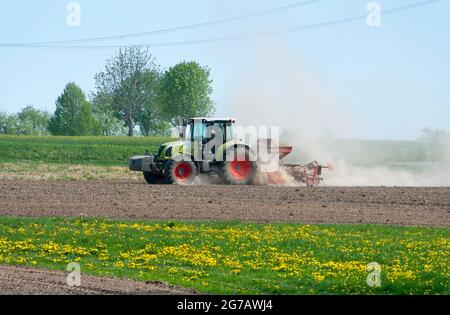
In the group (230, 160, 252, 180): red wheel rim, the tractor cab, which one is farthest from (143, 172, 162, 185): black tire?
(230, 160, 252, 180): red wheel rim

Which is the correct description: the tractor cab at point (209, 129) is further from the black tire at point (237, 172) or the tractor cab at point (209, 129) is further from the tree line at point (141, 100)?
the tree line at point (141, 100)

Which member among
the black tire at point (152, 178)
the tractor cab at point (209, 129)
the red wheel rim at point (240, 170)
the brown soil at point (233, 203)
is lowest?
the brown soil at point (233, 203)

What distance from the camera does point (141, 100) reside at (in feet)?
414

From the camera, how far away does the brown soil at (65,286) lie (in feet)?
51.0

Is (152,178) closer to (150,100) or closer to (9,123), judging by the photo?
(150,100)

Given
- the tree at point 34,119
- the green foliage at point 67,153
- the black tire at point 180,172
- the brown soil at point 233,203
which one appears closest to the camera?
the brown soil at point 233,203

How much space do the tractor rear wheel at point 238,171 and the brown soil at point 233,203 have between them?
2238 mm

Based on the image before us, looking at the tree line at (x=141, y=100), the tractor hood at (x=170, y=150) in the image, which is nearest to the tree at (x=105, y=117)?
the tree line at (x=141, y=100)

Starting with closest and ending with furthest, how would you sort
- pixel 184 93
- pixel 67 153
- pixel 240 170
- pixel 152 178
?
pixel 240 170
pixel 152 178
pixel 67 153
pixel 184 93

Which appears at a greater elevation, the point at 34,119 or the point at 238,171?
the point at 34,119

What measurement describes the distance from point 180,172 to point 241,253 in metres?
18.5

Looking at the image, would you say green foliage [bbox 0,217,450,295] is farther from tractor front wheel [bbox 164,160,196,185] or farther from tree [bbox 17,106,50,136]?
A: tree [bbox 17,106,50,136]

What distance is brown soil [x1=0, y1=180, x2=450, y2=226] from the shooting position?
28.6 metres

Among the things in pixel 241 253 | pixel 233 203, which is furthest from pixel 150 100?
pixel 241 253
